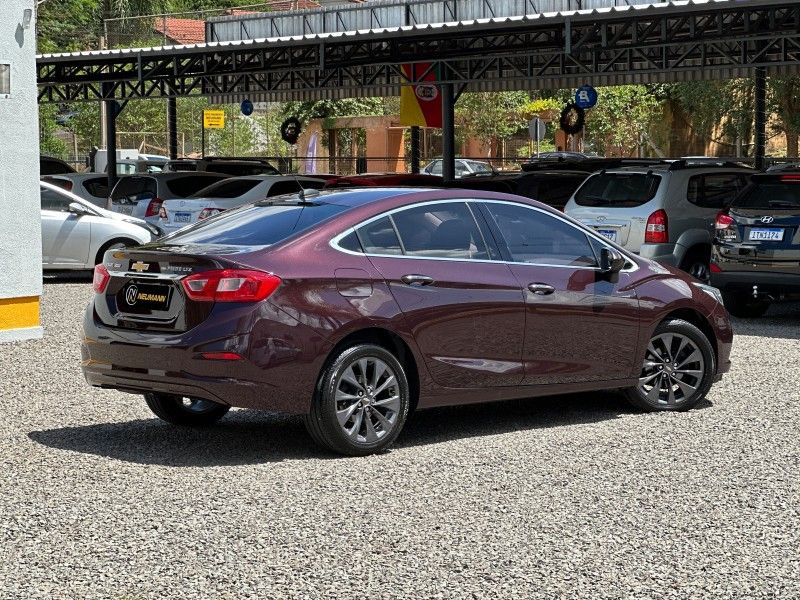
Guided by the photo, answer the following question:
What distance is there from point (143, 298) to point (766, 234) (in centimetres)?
927

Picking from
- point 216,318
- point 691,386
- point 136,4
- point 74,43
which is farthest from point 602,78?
point 74,43

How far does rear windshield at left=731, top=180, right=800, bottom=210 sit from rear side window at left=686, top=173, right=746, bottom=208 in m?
1.60

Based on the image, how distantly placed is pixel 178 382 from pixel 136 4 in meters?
70.9

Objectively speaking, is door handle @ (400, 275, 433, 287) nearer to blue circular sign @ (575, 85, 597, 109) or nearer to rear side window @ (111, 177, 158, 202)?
rear side window @ (111, 177, 158, 202)

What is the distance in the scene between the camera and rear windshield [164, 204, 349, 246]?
8.47m

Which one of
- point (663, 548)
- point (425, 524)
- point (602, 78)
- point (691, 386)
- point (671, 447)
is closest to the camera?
point (663, 548)

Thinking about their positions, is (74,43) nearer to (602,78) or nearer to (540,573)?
(602,78)

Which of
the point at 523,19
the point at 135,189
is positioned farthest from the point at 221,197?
the point at 523,19

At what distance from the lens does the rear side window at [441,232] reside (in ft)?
28.6

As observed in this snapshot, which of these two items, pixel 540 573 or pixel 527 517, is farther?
pixel 527 517

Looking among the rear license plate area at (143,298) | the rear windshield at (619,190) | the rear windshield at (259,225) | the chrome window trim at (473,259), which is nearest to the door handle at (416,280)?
the chrome window trim at (473,259)

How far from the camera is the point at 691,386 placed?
10.0m

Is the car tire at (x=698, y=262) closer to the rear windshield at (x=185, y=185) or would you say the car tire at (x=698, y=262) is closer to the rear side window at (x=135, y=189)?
the rear windshield at (x=185, y=185)

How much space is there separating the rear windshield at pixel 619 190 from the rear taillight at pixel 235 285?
10.1 m
